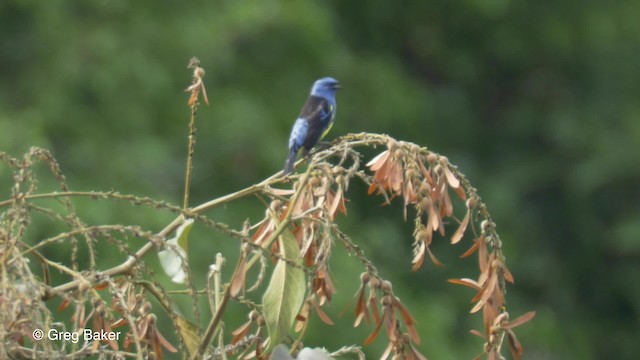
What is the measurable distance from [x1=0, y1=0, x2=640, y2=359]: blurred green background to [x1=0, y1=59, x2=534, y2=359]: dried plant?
366 cm

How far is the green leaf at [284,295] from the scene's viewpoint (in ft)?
5.45

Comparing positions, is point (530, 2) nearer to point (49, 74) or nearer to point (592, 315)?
point (592, 315)

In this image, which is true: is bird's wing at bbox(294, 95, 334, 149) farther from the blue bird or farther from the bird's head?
the bird's head

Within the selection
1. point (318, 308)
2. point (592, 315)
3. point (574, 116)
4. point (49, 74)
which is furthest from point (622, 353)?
point (318, 308)

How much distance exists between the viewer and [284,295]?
1.70 metres

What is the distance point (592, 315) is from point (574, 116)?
1751 millimetres

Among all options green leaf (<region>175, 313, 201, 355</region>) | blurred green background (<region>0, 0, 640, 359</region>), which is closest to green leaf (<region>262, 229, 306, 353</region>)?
green leaf (<region>175, 313, 201, 355</region>)

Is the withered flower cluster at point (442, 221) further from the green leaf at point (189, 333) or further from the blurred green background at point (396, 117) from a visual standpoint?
the blurred green background at point (396, 117)

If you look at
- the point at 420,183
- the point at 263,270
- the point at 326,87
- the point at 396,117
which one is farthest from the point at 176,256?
the point at 396,117

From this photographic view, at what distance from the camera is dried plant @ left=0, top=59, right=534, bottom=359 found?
1.50 m

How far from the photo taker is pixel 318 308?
69.8 inches

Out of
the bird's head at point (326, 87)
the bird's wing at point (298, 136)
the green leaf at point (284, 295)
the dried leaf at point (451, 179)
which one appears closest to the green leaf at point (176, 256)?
the green leaf at point (284, 295)

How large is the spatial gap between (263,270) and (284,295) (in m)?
0.12

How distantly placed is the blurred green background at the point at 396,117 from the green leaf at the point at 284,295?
12.1 ft
